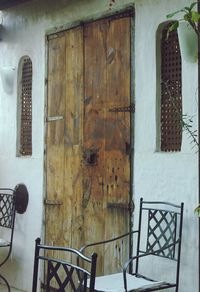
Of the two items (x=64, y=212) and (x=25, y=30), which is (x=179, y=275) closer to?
(x=64, y=212)

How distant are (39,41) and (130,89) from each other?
1.37 metres

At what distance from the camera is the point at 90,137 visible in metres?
4.25

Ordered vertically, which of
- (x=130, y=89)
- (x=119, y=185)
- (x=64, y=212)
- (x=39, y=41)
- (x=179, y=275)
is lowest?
(x=179, y=275)

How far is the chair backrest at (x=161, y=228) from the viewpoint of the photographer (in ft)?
11.4

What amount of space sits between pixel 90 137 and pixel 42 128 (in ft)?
2.37

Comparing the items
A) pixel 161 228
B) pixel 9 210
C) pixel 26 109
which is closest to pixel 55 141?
pixel 26 109

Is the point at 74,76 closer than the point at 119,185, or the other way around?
the point at 119,185

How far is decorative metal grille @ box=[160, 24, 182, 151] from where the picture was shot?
3689 millimetres

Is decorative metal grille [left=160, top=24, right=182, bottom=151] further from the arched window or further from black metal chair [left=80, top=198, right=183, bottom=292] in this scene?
the arched window

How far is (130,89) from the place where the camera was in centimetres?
394

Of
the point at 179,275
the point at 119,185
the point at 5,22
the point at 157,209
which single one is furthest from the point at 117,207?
the point at 5,22

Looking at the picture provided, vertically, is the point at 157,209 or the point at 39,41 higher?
the point at 39,41

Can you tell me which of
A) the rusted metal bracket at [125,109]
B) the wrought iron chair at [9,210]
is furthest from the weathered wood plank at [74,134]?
the wrought iron chair at [9,210]

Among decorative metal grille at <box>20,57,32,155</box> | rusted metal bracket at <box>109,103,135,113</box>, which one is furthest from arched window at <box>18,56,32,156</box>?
rusted metal bracket at <box>109,103,135,113</box>
